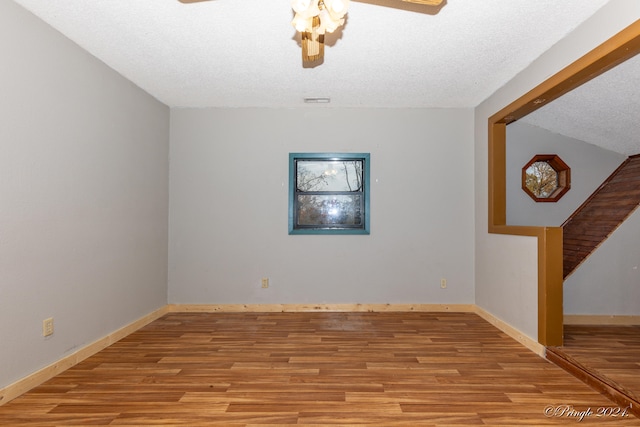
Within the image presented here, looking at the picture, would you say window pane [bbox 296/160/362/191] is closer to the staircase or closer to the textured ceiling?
the textured ceiling

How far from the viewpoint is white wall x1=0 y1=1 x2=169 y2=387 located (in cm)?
239

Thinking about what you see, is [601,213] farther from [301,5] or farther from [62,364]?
[62,364]

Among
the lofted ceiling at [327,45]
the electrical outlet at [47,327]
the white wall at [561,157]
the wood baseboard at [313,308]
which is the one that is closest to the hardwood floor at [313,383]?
the electrical outlet at [47,327]

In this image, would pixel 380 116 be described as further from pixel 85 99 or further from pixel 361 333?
pixel 85 99

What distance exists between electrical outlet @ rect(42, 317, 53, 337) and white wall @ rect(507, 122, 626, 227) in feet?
15.4

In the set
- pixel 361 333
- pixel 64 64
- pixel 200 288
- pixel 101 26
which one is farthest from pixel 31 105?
pixel 361 333

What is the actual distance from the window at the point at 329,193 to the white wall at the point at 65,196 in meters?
1.76

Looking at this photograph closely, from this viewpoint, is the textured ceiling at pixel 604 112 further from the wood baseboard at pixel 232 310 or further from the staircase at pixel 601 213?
the wood baseboard at pixel 232 310

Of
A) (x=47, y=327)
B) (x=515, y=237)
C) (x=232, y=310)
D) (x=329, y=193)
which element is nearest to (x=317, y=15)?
(x=47, y=327)

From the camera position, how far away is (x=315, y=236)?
4684 millimetres

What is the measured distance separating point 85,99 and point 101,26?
2.14ft

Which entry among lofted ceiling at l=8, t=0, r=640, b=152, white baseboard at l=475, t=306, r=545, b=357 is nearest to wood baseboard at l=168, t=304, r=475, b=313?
white baseboard at l=475, t=306, r=545, b=357

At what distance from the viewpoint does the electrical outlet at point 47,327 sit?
266cm

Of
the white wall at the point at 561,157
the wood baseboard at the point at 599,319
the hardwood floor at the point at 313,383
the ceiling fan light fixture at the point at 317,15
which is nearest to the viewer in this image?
the ceiling fan light fixture at the point at 317,15
